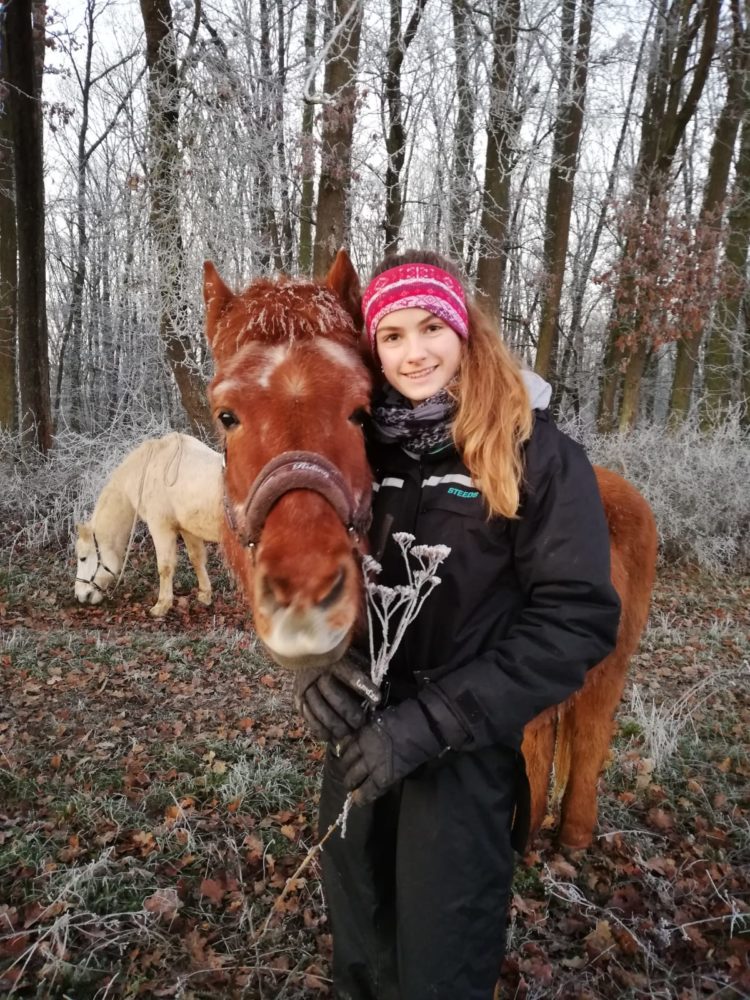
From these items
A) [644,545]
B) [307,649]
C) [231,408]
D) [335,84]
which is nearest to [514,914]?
[644,545]

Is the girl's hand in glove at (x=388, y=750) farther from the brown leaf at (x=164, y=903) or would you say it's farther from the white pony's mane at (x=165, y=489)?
the white pony's mane at (x=165, y=489)

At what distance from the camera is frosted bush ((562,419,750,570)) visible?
28.8 ft

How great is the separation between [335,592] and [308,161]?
7244 mm

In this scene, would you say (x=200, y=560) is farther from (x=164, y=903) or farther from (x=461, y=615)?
(x=461, y=615)

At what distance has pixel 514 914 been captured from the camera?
269cm

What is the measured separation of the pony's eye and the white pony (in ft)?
17.8

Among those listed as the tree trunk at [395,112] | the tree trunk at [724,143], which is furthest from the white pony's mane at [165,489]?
the tree trunk at [724,143]

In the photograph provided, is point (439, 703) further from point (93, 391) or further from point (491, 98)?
point (93, 391)

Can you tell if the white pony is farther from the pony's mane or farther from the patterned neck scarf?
the patterned neck scarf

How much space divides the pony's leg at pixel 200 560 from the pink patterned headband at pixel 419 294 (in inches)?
251

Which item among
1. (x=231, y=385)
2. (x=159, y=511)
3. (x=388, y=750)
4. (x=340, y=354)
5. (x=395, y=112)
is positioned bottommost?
(x=159, y=511)

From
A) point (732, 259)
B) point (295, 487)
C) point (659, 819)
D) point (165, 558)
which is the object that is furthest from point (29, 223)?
point (732, 259)

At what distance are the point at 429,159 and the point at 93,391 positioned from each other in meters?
13.8

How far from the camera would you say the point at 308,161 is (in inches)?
276
